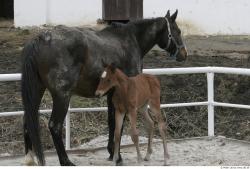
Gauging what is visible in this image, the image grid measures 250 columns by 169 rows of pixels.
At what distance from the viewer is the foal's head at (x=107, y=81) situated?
7.00 meters

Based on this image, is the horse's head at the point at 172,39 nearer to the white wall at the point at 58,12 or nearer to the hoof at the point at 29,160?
the hoof at the point at 29,160

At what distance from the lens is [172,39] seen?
8.26 metres

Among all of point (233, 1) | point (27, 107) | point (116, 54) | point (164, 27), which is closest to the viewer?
point (27, 107)

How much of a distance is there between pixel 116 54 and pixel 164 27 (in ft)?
3.06

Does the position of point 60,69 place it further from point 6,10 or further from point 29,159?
point 6,10

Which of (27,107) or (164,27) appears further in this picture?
(164,27)

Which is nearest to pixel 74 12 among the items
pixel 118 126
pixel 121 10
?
pixel 121 10

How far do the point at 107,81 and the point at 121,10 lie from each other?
13.1 m

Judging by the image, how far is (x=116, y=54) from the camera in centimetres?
759

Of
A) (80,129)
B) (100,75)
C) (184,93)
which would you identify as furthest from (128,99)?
(184,93)

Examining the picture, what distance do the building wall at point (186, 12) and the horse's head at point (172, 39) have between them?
10.9 meters

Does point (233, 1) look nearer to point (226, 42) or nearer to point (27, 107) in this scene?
point (226, 42)

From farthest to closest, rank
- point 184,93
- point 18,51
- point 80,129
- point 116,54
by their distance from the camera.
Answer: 1. point 18,51
2. point 184,93
3. point 80,129
4. point 116,54

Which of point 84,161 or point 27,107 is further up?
point 27,107
